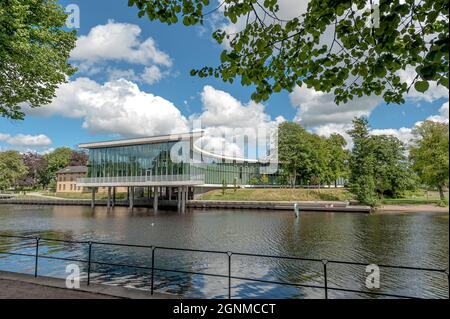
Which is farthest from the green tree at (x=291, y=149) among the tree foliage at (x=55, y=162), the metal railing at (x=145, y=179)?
the tree foliage at (x=55, y=162)

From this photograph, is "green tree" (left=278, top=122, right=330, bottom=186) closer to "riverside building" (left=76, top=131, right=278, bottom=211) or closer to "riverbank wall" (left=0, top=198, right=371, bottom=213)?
"riverbank wall" (left=0, top=198, right=371, bottom=213)

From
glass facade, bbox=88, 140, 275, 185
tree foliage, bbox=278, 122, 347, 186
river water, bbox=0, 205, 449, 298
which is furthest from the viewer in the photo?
tree foliage, bbox=278, 122, 347, 186

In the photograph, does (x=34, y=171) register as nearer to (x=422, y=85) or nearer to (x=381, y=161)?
(x=381, y=161)

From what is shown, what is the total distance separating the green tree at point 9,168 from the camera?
90500 millimetres

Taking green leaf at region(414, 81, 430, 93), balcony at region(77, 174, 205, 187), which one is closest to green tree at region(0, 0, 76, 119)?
green leaf at region(414, 81, 430, 93)

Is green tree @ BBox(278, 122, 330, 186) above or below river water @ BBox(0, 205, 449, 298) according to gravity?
above

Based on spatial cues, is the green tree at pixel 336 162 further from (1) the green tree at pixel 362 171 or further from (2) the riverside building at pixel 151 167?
(2) the riverside building at pixel 151 167

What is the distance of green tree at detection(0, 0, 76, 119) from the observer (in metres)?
10.6

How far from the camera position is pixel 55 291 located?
6383mm

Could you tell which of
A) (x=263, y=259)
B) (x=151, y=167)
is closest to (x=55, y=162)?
(x=151, y=167)

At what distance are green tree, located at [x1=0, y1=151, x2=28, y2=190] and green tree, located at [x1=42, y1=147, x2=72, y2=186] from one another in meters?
9.44

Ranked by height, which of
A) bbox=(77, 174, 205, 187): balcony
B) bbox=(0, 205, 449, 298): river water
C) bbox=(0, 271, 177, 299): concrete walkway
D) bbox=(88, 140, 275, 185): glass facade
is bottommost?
bbox=(0, 205, 449, 298): river water

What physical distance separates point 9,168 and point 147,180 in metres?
65.5
